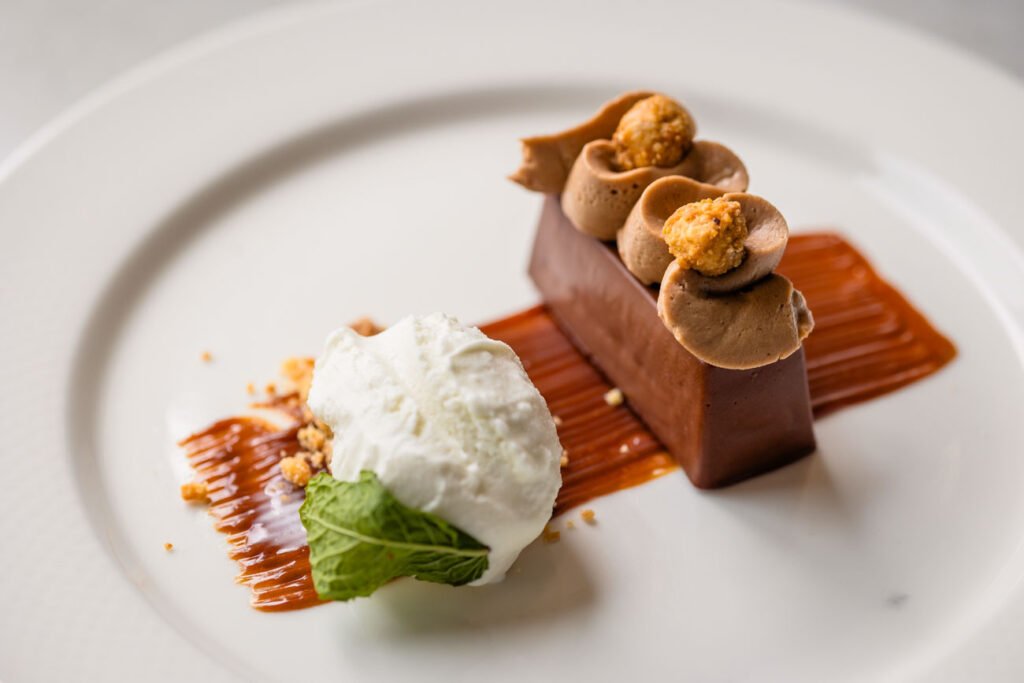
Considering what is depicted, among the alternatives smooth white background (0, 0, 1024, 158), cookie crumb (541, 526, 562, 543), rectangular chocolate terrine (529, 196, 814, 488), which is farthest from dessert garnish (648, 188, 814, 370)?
smooth white background (0, 0, 1024, 158)

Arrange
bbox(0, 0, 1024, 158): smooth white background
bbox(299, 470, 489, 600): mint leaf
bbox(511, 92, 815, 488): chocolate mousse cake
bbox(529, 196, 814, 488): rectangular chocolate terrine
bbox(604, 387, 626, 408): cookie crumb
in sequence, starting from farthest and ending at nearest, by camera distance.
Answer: bbox(0, 0, 1024, 158): smooth white background → bbox(604, 387, 626, 408): cookie crumb → bbox(529, 196, 814, 488): rectangular chocolate terrine → bbox(511, 92, 815, 488): chocolate mousse cake → bbox(299, 470, 489, 600): mint leaf

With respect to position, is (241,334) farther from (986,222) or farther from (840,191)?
(986,222)

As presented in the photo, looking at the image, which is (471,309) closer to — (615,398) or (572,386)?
(572,386)

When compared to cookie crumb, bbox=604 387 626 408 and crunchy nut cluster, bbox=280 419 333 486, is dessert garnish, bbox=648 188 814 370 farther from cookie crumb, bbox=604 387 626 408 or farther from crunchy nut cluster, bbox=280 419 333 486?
crunchy nut cluster, bbox=280 419 333 486

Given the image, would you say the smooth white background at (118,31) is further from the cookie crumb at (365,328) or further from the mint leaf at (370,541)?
the mint leaf at (370,541)

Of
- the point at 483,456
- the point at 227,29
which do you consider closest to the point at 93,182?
the point at 227,29

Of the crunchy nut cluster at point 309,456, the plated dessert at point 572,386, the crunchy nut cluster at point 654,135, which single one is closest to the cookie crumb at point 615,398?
the plated dessert at point 572,386

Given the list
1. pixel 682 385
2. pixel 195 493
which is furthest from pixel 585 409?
pixel 195 493
